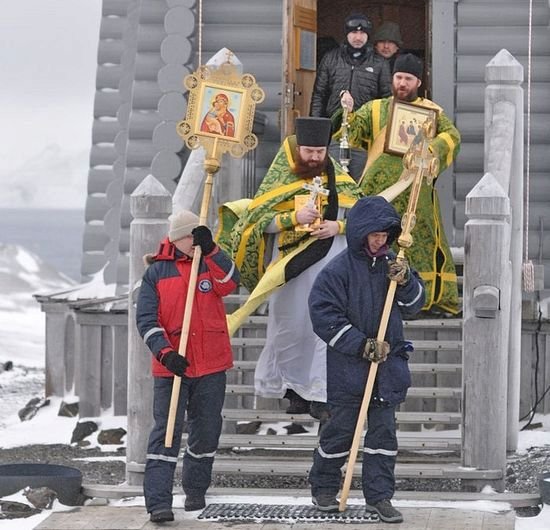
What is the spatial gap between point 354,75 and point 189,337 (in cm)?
414

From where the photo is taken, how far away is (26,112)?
4794 cm

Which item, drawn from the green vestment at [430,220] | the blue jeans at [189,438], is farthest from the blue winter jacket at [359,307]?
the green vestment at [430,220]

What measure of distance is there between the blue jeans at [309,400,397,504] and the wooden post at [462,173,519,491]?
2.92 feet

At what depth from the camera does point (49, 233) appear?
49.8 meters

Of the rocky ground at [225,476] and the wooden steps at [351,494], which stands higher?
the wooden steps at [351,494]

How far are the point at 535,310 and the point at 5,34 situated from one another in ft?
105

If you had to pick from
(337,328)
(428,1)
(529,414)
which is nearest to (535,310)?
(529,414)

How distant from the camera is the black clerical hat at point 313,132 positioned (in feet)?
32.0

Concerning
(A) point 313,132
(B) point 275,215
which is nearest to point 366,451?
(B) point 275,215

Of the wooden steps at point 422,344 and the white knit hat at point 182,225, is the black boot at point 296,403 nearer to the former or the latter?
the wooden steps at point 422,344

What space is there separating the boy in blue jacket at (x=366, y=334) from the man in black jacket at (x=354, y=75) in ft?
12.5

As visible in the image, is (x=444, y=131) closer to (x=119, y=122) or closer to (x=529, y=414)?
(x=529, y=414)

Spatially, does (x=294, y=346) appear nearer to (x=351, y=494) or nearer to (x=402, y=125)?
(x=351, y=494)

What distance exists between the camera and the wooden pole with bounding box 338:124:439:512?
882cm
